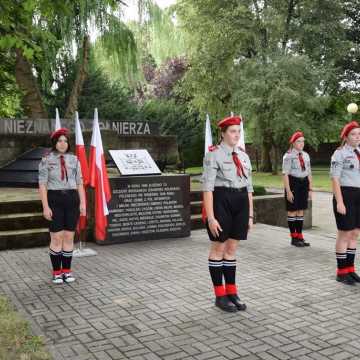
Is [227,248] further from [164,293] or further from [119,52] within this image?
[119,52]

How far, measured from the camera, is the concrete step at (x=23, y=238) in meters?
8.12

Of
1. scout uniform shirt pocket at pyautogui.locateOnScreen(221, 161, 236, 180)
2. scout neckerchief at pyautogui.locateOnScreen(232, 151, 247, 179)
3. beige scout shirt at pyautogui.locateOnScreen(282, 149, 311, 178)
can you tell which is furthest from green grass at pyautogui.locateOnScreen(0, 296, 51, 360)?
beige scout shirt at pyautogui.locateOnScreen(282, 149, 311, 178)

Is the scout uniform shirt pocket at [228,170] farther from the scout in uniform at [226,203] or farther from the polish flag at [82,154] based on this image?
the polish flag at [82,154]

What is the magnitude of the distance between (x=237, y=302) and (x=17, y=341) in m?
2.20

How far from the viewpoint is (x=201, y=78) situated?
1155 inches

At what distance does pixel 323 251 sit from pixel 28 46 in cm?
542

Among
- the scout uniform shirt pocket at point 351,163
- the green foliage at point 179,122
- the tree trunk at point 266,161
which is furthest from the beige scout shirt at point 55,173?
the green foliage at point 179,122

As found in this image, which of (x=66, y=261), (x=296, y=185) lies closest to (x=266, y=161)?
(x=296, y=185)

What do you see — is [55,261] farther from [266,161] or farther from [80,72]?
[266,161]

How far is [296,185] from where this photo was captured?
8398mm

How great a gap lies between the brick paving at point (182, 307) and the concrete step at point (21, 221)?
27.1 inches

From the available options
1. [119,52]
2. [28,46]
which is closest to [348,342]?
[28,46]

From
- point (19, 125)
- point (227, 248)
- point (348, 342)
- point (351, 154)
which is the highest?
point (19, 125)

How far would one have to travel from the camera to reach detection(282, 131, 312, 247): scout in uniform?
27.2ft
